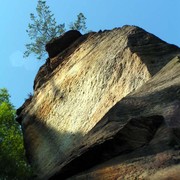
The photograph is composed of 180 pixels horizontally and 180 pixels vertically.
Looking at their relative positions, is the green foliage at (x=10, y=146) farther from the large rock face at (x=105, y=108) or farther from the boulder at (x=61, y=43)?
the boulder at (x=61, y=43)

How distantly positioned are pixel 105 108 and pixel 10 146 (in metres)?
5.85

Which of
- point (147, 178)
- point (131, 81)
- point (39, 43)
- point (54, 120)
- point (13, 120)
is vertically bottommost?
point (147, 178)

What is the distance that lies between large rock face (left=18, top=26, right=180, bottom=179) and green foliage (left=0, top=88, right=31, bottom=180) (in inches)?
Result: 28.0

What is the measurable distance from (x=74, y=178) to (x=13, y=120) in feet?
44.9

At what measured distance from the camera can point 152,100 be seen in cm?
903

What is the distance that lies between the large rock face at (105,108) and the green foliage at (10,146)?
28.0 inches

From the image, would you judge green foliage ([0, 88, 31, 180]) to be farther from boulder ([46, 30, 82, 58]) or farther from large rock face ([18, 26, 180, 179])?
boulder ([46, 30, 82, 58])

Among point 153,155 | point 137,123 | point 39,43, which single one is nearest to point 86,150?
point 137,123

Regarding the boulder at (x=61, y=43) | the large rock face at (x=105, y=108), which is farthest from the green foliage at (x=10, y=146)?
the boulder at (x=61, y=43)

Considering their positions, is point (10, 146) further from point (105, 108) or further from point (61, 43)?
point (61, 43)

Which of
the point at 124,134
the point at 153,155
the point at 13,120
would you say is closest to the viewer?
the point at 153,155

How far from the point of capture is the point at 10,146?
18.0 m

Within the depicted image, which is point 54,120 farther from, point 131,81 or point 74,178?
point 74,178

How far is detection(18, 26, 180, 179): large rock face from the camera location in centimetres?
753
